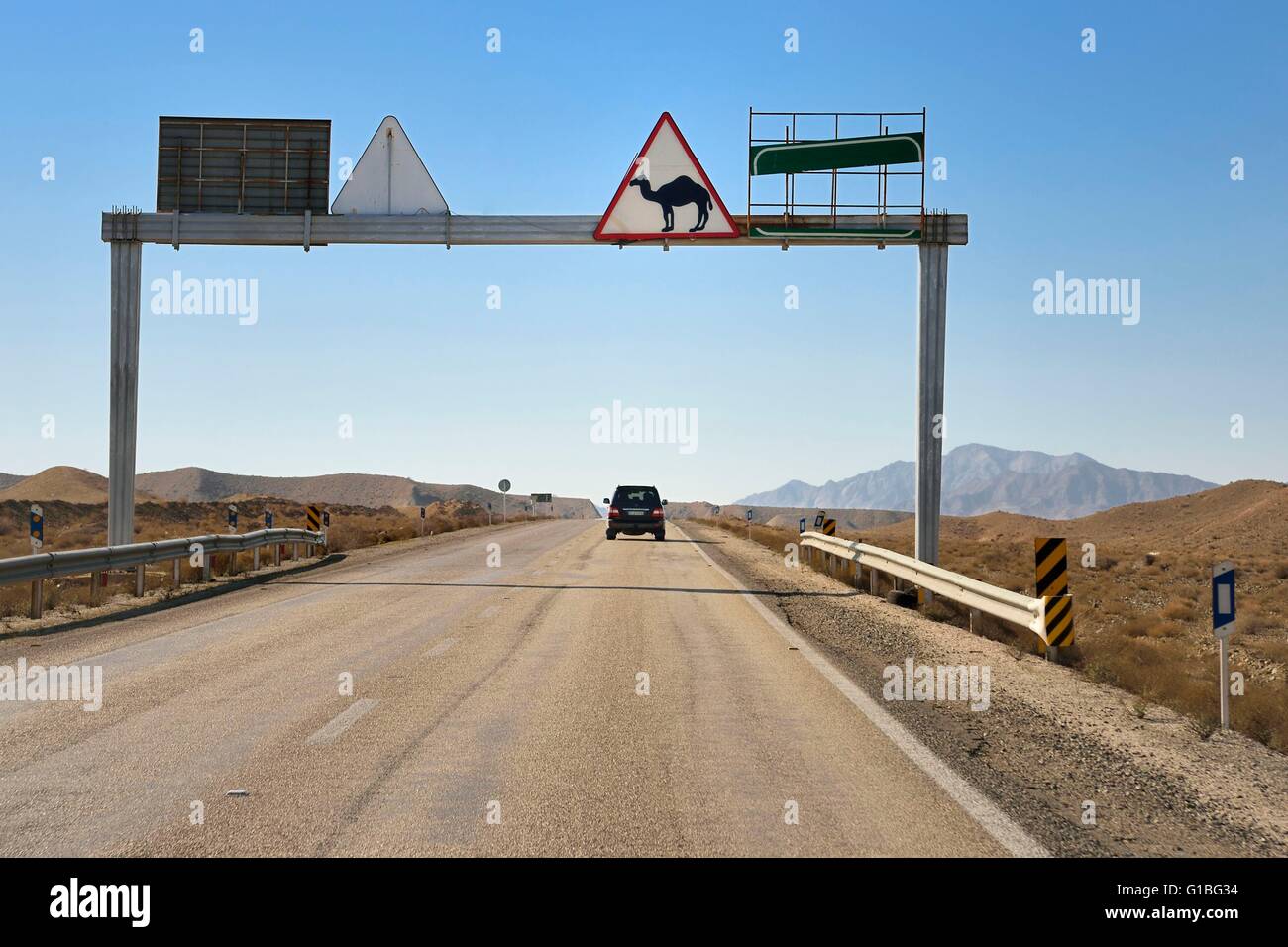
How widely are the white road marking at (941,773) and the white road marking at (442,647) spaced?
12.9ft

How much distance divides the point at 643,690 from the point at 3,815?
16.5 ft

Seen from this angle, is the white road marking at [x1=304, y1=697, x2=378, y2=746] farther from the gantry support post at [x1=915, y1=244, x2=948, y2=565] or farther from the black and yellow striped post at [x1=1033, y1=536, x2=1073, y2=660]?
the gantry support post at [x1=915, y1=244, x2=948, y2=565]

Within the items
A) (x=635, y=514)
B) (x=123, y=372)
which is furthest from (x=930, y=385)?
(x=635, y=514)

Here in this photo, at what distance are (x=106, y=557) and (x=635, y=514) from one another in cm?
2421

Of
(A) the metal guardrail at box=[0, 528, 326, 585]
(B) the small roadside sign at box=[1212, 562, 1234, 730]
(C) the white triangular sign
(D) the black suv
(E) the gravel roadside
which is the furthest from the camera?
(D) the black suv

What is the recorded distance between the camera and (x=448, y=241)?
20.1 metres

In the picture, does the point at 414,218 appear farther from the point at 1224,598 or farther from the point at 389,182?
the point at 1224,598

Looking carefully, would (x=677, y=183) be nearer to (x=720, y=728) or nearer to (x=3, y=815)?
(x=720, y=728)

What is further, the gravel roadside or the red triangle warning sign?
the red triangle warning sign

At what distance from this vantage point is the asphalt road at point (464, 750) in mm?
5148

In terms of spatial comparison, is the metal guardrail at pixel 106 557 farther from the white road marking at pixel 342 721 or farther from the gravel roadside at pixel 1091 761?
the gravel roadside at pixel 1091 761

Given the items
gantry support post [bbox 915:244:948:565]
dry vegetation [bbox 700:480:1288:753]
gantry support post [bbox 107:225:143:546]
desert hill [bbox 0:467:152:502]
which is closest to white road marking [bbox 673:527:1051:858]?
dry vegetation [bbox 700:480:1288:753]

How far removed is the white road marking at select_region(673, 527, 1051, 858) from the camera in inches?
203

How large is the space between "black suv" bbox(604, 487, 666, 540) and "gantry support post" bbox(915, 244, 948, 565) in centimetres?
1989
